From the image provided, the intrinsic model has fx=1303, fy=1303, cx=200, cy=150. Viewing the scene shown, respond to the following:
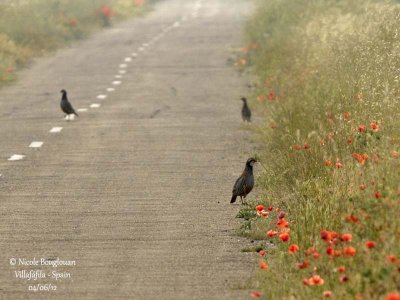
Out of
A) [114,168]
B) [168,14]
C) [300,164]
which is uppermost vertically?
[300,164]

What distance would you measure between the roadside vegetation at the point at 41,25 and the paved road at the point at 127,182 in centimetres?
157

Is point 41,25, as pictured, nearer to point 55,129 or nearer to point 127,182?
point 55,129

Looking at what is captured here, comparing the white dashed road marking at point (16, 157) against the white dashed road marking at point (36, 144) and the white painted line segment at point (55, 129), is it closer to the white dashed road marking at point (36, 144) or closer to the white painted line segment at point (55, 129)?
the white dashed road marking at point (36, 144)

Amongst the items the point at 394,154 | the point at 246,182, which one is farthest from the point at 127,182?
the point at 394,154

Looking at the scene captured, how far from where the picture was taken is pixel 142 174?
16.6 meters

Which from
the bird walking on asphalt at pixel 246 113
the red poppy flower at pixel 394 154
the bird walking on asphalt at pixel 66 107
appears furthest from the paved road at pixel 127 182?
the red poppy flower at pixel 394 154

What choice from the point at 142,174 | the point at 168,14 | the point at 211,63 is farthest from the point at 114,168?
the point at 168,14

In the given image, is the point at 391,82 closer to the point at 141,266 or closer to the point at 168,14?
the point at 141,266

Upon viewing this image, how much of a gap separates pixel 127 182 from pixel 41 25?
27.6 meters

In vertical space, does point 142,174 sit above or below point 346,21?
above

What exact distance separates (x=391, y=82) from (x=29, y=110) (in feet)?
39.3

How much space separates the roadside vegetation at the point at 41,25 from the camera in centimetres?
3618

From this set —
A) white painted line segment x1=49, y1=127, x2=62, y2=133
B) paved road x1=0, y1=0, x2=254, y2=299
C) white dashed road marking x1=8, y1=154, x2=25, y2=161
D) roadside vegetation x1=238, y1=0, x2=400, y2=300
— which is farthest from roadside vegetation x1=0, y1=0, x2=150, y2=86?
white dashed road marking x1=8, y1=154, x2=25, y2=161

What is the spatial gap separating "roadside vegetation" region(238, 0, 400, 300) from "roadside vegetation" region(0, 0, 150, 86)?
11.7 meters
